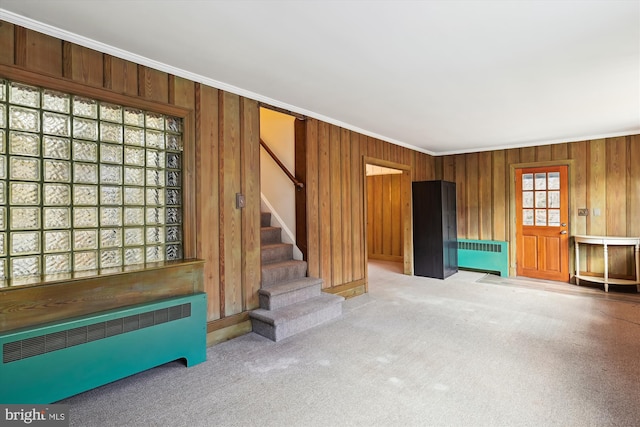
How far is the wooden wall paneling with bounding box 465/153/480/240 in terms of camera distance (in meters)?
6.78

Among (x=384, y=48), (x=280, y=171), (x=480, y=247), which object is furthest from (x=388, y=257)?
(x=384, y=48)

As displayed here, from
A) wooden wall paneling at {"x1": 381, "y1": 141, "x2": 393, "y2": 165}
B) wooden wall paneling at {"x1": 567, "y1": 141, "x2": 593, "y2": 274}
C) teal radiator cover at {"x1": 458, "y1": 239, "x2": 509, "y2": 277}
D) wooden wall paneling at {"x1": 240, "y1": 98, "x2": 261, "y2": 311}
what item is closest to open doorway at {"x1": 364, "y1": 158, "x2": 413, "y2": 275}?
teal radiator cover at {"x1": 458, "y1": 239, "x2": 509, "y2": 277}

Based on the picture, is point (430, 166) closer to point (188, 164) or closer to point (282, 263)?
point (282, 263)

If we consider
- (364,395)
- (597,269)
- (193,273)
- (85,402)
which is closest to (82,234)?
(193,273)

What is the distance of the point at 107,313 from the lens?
2289mm

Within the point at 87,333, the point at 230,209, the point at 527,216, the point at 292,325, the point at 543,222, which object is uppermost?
the point at 230,209

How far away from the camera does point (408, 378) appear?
2.51 meters

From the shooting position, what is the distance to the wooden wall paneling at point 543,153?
5.98 meters

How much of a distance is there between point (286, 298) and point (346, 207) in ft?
5.84

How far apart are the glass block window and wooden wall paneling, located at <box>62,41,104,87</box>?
0.15m

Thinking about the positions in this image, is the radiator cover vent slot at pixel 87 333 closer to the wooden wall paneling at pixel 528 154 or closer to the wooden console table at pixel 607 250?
the wooden console table at pixel 607 250

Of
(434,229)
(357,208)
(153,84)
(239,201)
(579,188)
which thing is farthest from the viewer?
(434,229)

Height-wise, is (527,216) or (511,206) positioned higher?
(511,206)

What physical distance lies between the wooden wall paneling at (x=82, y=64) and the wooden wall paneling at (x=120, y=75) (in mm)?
40
